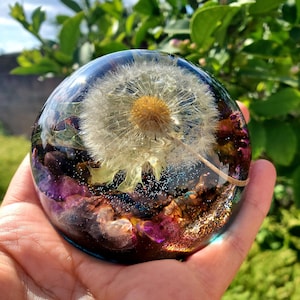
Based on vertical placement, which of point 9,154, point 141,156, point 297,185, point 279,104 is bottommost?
point 9,154

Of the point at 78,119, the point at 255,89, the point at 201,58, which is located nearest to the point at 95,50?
the point at 201,58

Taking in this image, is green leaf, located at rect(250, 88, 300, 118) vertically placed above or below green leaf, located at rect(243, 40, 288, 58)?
below

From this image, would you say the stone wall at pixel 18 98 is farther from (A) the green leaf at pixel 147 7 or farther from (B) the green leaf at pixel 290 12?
(B) the green leaf at pixel 290 12

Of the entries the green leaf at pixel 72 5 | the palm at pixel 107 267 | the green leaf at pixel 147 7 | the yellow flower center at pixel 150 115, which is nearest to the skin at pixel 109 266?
the palm at pixel 107 267

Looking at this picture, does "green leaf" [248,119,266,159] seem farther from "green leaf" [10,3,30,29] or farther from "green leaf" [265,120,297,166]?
"green leaf" [10,3,30,29]

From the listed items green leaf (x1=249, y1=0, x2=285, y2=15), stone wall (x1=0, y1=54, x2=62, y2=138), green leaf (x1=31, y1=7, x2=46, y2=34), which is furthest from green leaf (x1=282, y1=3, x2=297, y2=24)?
stone wall (x1=0, y1=54, x2=62, y2=138)

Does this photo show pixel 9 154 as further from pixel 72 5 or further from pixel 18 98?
pixel 72 5

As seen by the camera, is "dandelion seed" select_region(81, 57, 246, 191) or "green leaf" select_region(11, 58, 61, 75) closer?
"dandelion seed" select_region(81, 57, 246, 191)

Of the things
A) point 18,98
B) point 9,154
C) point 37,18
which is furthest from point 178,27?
point 18,98
